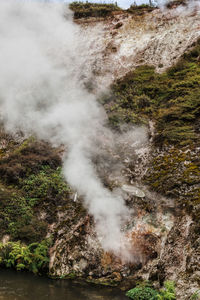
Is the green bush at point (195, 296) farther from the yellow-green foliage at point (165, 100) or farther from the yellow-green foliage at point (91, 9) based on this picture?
the yellow-green foliage at point (91, 9)

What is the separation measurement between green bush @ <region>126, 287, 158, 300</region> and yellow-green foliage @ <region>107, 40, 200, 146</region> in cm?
516

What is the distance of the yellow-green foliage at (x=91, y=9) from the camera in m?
21.0

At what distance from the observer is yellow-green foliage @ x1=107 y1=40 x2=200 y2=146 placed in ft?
33.7

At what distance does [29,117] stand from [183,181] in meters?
8.75

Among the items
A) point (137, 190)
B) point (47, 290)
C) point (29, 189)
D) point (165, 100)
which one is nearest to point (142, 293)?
point (47, 290)

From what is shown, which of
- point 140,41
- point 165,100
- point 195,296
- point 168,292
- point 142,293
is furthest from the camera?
point 140,41

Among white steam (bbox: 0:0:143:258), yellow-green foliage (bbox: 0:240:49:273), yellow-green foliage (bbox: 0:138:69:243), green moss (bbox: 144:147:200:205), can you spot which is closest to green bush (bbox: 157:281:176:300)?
white steam (bbox: 0:0:143:258)

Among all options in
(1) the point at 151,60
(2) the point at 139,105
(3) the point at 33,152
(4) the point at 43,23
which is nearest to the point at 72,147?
(3) the point at 33,152

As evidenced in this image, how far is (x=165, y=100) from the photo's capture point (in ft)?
42.4

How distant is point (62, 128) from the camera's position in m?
12.3

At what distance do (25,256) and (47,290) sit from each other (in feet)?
4.80

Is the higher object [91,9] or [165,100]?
[91,9]

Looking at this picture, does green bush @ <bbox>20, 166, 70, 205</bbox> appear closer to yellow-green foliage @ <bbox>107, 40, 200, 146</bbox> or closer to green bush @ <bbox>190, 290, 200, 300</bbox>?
yellow-green foliage @ <bbox>107, 40, 200, 146</bbox>

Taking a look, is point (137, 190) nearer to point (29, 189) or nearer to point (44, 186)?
point (44, 186)
